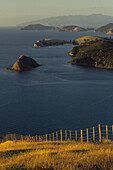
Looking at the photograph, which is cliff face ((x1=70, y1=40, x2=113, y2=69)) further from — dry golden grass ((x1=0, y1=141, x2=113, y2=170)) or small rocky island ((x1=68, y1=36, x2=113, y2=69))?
dry golden grass ((x1=0, y1=141, x2=113, y2=170))

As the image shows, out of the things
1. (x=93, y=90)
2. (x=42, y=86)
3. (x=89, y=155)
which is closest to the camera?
(x=89, y=155)

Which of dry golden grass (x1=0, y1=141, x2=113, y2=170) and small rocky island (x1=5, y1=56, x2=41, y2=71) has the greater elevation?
dry golden grass (x1=0, y1=141, x2=113, y2=170)

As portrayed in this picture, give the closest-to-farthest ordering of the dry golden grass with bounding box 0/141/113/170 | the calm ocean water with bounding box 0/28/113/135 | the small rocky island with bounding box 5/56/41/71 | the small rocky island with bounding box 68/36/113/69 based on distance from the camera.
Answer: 1. the dry golden grass with bounding box 0/141/113/170
2. the calm ocean water with bounding box 0/28/113/135
3. the small rocky island with bounding box 5/56/41/71
4. the small rocky island with bounding box 68/36/113/69

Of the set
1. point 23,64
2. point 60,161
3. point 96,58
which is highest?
point 60,161

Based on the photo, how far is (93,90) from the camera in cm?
9756

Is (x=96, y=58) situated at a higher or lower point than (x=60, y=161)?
lower

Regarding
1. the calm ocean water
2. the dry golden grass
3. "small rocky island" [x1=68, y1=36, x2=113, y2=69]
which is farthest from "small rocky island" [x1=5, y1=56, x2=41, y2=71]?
the dry golden grass

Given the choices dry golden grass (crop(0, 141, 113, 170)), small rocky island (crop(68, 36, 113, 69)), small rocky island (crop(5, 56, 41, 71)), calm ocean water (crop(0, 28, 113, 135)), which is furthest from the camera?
small rocky island (crop(68, 36, 113, 69))

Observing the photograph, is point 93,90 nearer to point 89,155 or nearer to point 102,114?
point 102,114

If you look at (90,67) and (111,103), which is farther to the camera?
(90,67)

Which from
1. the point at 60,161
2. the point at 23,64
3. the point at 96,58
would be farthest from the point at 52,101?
the point at 96,58

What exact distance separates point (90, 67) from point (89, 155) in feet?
476

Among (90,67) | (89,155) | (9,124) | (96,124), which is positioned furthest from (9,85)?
(89,155)

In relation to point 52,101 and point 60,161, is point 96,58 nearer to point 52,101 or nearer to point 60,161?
point 52,101
